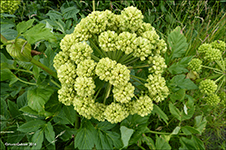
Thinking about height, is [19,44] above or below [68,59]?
above

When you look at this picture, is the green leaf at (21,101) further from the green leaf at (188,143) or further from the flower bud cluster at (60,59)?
the green leaf at (188,143)

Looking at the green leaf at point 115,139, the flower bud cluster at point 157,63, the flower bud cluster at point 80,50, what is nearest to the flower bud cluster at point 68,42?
the flower bud cluster at point 80,50

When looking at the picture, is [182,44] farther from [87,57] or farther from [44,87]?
[44,87]

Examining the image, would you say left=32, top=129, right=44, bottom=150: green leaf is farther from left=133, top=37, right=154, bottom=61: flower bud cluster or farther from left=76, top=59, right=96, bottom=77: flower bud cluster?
left=133, top=37, right=154, bottom=61: flower bud cluster

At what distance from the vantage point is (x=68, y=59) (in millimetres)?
1500

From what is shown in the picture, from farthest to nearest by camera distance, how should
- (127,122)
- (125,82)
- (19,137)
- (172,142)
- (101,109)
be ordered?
(172,142) → (127,122) → (19,137) → (101,109) → (125,82)

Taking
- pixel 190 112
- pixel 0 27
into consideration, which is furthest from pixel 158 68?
pixel 0 27

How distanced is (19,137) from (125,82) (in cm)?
142

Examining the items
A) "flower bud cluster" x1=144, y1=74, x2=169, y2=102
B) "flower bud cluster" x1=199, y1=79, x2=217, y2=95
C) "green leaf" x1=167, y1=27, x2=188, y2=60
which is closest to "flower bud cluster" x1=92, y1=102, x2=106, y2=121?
"flower bud cluster" x1=144, y1=74, x2=169, y2=102

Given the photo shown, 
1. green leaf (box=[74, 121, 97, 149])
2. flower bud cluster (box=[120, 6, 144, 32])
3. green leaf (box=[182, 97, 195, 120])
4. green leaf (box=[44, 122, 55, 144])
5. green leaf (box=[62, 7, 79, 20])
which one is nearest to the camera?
flower bud cluster (box=[120, 6, 144, 32])

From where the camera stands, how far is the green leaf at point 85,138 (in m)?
1.73

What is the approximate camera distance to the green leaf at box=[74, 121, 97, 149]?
68.2 inches

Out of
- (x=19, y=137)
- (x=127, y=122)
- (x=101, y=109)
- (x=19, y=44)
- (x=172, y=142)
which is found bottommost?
(x=172, y=142)

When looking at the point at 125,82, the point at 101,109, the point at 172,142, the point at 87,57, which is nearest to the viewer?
the point at 125,82
